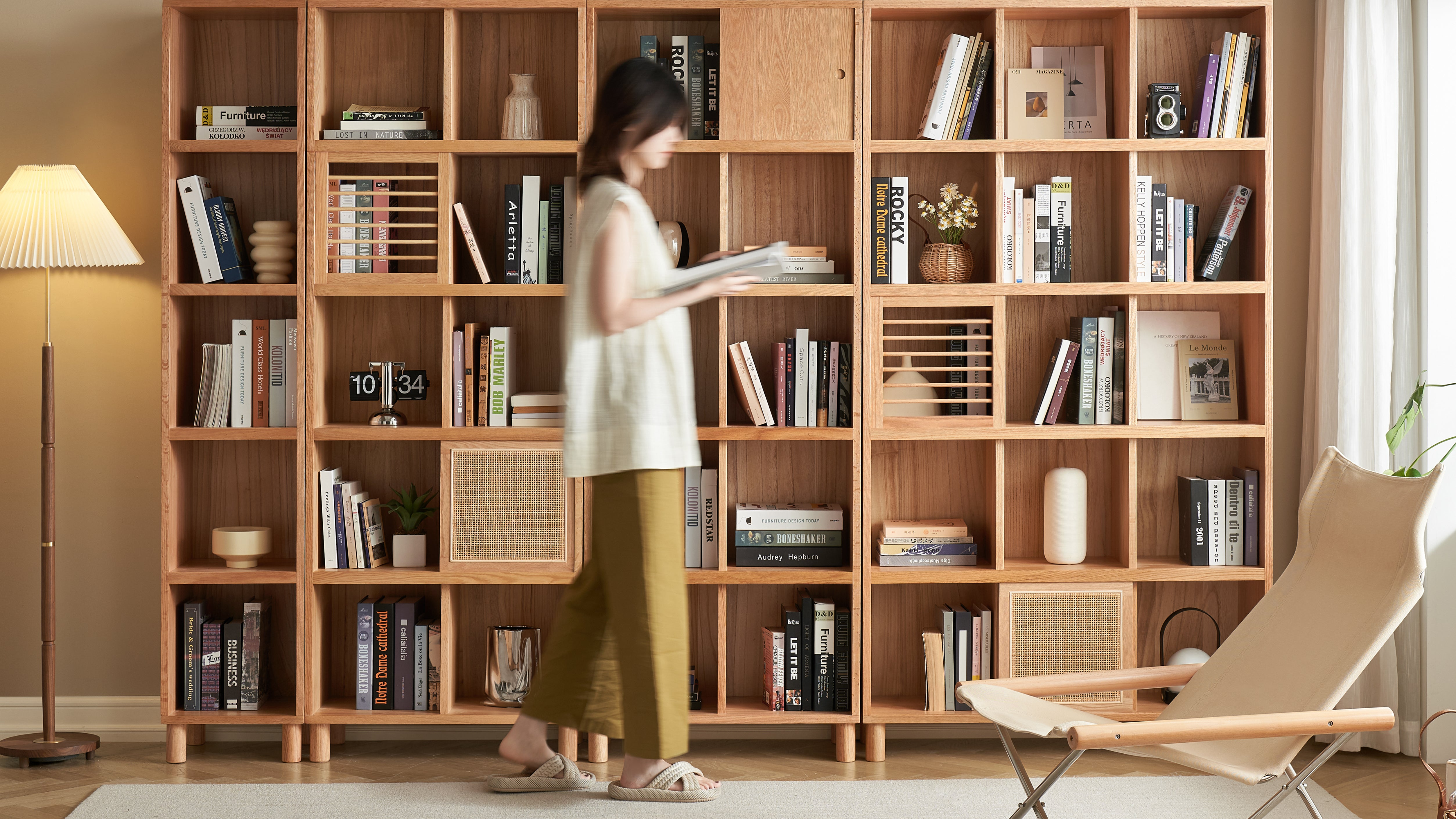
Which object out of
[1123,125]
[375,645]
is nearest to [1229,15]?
[1123,125]

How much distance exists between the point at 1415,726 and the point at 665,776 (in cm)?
201

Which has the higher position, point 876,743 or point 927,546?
point 927,546

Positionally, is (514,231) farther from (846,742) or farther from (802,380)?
(846,742)

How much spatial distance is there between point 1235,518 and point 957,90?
1.39 meters

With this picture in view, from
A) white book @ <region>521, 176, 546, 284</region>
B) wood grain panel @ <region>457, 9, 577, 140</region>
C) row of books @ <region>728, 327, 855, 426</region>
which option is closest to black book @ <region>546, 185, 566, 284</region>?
white book @ <region>521, 176, 546, 284</region>

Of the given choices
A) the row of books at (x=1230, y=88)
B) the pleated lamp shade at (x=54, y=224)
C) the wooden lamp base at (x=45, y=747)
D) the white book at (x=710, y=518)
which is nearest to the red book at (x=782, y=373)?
the white book at (x=710, y=518)

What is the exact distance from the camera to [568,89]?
3184mm

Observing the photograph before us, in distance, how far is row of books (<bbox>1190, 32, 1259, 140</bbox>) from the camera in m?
2.96

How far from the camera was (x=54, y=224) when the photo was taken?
2.97 metres

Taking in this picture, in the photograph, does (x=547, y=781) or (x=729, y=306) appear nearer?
(x=547, y=781)

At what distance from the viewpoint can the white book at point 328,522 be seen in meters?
3.01

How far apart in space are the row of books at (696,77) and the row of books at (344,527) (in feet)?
4.42

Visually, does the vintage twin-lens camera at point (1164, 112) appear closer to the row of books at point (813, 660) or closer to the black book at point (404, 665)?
the row of books at point (813, 660)

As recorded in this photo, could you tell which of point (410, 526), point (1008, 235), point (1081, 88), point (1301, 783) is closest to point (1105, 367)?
point (1008, 235)
